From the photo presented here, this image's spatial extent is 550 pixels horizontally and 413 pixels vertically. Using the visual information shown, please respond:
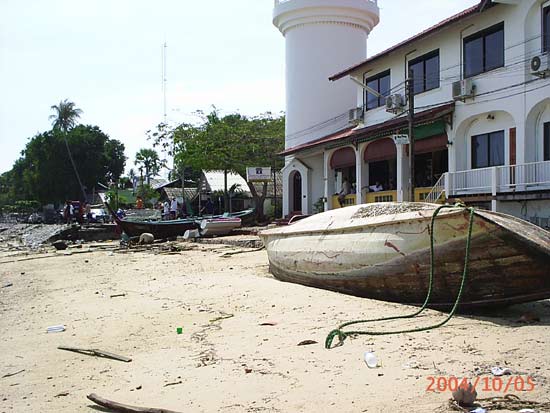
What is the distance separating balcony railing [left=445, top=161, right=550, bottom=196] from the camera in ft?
50.8

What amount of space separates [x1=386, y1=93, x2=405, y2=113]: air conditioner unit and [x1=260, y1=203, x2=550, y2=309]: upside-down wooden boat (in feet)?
40.8

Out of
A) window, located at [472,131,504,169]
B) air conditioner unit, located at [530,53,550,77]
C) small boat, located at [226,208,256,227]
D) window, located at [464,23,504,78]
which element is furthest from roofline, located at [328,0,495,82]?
small boat, located at [226,208,256,227]

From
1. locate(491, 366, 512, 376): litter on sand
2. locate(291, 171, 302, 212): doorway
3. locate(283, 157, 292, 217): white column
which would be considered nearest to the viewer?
locate(491, 366, 512, 376): litter on sand

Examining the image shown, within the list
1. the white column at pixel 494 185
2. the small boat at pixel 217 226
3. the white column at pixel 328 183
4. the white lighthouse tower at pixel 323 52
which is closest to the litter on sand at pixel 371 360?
the white column at pixel 494 185

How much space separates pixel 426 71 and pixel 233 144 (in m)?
14.9

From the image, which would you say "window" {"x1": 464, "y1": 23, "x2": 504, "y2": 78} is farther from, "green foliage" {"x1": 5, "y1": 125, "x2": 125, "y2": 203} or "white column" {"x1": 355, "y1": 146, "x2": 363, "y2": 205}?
"green foliage" {"x1": 5, "y1": 125, "x2": 125, "y2": 203}

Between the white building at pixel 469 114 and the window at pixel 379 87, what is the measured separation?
46 millimetres

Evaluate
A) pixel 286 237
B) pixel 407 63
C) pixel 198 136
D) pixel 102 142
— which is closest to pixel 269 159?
pixel 198 136

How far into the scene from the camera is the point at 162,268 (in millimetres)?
15609

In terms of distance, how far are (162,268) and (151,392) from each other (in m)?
10.3

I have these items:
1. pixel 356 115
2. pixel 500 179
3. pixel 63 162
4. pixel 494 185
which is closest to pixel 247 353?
pixel 494 185

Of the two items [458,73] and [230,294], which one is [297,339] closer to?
[230,294]

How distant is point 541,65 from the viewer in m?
15.2

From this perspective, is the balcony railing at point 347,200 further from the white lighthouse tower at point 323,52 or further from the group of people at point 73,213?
the group of people at point 73,213
